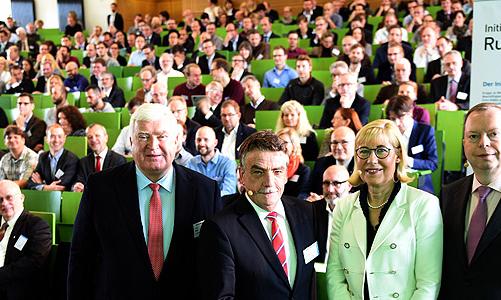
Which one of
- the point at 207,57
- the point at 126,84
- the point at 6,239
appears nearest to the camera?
the point at 6,239

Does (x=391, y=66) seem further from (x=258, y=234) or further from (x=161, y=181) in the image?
(x=258, y=234)

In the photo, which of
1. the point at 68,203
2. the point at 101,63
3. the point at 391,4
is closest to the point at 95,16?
the point at 101,63

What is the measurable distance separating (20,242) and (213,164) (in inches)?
57.5

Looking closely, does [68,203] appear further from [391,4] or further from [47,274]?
[391,4]

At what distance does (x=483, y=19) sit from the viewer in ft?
10.5

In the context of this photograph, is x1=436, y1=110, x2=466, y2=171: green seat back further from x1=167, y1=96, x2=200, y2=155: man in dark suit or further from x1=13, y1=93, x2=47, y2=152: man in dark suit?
x1=13, y1=93, x2=47, y2=152: man in dark suit

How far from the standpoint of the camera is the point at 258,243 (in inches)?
74.0

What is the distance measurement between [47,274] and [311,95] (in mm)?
3743

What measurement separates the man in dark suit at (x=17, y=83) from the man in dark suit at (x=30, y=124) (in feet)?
8.27

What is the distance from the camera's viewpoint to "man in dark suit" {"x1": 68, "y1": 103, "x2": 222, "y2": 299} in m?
2.01

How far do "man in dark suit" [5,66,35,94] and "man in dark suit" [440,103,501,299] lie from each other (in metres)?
8.53

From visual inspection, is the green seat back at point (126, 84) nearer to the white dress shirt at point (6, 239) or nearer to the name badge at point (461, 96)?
the name badge at point (461, 96)

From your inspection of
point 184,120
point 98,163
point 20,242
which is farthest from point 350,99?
point 20,242

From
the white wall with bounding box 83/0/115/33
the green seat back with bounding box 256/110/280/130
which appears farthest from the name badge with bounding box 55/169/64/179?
the white wall with bounding box 83/0/115/33
